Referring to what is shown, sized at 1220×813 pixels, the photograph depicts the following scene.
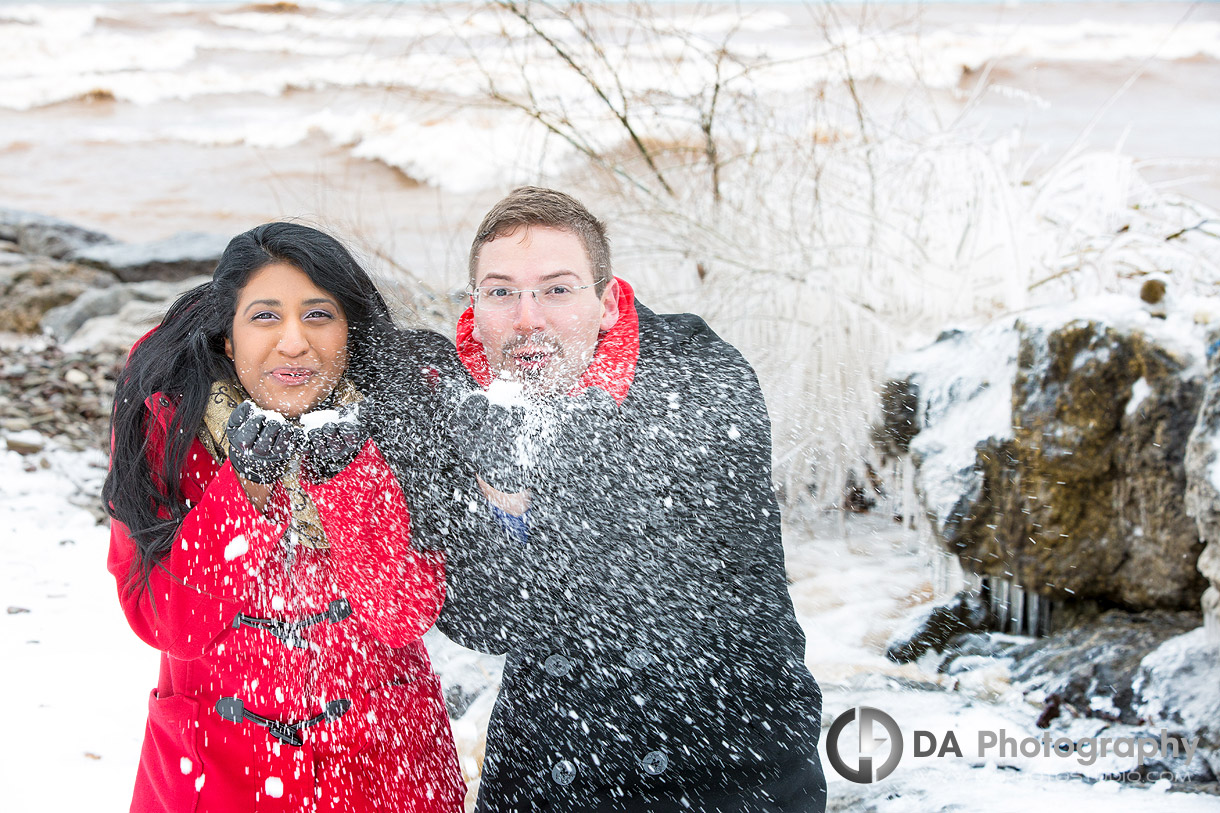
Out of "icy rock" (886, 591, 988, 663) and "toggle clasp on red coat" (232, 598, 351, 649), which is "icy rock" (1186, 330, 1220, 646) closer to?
"icy rock" (886, 591, 988, 663)

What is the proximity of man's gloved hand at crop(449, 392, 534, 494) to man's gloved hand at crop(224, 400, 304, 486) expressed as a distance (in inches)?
12.1

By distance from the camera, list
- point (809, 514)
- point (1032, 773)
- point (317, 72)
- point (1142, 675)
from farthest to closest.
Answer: point (317, 72) → point (809, 514) → point (1142, 675) → point (1032, 773)

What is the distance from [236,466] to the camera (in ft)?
5.38

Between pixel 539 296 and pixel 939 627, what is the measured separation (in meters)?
2.43

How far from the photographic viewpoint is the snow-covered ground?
8.32 feet

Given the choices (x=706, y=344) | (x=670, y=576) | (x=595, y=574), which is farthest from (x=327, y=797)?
(x=706, y=344)

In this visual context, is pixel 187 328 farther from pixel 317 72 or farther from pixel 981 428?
pixel 317 72

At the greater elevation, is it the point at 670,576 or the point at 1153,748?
the point at 670,576

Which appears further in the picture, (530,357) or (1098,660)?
(1098,660)

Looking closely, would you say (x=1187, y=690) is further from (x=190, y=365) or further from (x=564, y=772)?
(x=190, y=365)

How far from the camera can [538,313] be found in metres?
1.79

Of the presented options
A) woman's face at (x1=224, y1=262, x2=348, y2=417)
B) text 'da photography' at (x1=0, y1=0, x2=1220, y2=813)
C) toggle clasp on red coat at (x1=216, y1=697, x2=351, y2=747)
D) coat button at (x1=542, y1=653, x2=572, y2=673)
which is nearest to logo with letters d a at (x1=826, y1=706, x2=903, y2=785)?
text 'da photography' at (x1=0, y1=0, x2=1220, y2=813)

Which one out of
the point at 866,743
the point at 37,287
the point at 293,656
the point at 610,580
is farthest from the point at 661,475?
the point at 37,287

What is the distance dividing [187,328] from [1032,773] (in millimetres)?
2569
